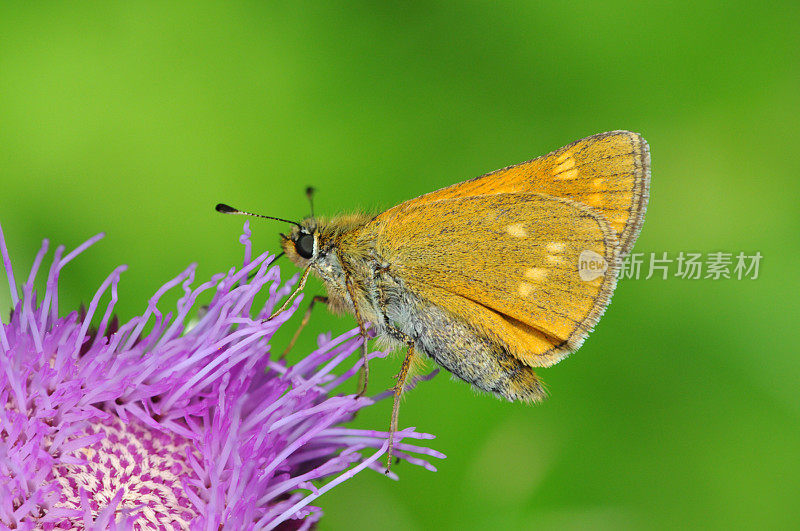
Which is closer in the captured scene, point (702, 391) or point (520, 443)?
point (520, 443)

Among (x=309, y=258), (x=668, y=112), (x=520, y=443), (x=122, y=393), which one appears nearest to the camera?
(x=122, y=393)

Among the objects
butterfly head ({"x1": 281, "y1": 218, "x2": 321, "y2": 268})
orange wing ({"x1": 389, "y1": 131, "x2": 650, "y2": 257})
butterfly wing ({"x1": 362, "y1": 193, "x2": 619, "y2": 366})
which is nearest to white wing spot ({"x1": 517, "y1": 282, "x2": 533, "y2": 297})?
butterfly wing ({"x1": 362, "y1": 193, "x2": 619, "y2": 366})

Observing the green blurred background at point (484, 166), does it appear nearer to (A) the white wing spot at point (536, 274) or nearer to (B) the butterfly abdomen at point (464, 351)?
(B) the butterfly abdomen at point (464, 351)

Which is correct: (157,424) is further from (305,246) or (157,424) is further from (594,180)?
(594,180)

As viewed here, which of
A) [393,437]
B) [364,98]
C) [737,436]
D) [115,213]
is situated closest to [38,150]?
[115,213]

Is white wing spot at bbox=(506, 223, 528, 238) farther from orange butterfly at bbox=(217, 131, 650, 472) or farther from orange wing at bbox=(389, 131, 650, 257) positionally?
orange wing at bbox=(389, 131, 650, 257)

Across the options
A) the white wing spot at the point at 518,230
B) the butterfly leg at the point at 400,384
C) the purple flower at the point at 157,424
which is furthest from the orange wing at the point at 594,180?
the purple flower at the point at 157,424

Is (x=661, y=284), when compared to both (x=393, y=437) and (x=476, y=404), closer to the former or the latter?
(x=476, y=404)
